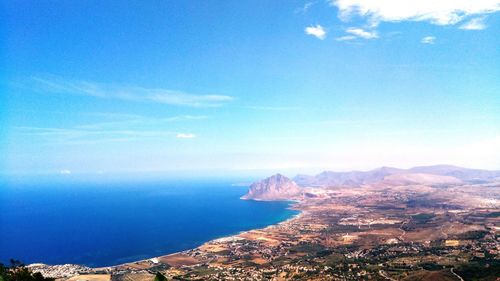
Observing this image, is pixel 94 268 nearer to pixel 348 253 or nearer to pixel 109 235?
pixel 109 235

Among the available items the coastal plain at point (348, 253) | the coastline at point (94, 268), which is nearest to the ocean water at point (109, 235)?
the coastline at point (94, 268)

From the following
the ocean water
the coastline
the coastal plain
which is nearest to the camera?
the coastal plain

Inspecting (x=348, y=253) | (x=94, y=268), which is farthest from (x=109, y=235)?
(x=348, y=253)

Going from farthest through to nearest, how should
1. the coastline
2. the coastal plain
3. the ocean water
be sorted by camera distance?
1. the ocean water
2. the coastline
3. the coastal plain

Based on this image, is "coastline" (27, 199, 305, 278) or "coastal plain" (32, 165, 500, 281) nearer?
"coastal plain" (32, 165, 500, 281)

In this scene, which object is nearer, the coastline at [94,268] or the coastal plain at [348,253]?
the coastal plain at [348,253]

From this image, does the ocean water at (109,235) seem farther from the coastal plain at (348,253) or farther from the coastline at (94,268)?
the coastal plain at (348,253)

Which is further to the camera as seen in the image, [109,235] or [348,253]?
[109,235]

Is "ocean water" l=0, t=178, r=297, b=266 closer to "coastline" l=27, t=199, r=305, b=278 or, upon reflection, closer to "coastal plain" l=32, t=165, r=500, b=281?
"coastline" l=27, t=199, r=305, b=278

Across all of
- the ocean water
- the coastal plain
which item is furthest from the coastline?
the ocean water

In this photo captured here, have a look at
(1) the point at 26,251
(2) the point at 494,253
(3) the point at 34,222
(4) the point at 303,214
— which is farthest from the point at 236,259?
(3) the point at 34,222

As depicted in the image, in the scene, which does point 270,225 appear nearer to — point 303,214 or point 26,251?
point 303,214
